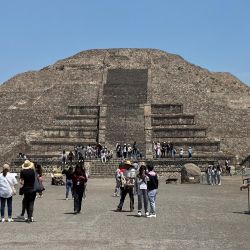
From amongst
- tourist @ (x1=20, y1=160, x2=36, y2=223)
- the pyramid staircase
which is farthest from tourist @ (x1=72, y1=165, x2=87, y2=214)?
the pyramid staircase

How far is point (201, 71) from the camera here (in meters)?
67.8

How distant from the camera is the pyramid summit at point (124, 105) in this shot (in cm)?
4888

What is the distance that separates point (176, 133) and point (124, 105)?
24.6 feet

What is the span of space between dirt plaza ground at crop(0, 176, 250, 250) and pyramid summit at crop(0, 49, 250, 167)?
2656 centimetres

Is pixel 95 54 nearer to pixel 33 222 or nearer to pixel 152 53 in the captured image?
pixel 152 53

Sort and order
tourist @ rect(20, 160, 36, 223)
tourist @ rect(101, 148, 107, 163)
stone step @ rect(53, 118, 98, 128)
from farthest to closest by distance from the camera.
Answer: stone step @ rect(53, 118, 98, 128)
tourist @ rect(101, 148, 107, 163)
tourist @ rect(20, 160, 36, 223)

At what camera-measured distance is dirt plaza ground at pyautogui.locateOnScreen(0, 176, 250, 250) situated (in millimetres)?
11789

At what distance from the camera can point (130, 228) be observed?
14211mm

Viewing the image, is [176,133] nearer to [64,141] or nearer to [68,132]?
[68,132]

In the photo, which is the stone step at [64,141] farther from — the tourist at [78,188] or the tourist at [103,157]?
the tourist at [78,188]

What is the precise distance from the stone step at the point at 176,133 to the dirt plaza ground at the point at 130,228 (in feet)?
91.5

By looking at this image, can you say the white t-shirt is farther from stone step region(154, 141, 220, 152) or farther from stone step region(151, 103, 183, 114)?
stone step region(151, 103, 183, 114)

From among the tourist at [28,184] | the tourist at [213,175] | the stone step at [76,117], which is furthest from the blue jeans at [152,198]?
the stone step at [76,117]

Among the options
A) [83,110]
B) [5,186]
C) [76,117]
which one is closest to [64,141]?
[76,117]
